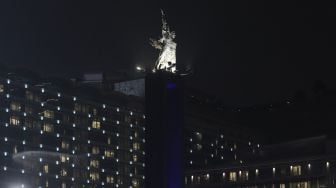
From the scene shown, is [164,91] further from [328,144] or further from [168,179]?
[328,144]

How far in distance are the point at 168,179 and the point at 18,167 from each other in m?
89.2

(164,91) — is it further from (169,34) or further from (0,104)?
(0,104)

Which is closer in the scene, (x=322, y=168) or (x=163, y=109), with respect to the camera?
(x=163, y=109)

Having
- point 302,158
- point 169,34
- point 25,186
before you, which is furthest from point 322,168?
point 169,34

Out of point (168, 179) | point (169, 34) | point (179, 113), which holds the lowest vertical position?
point (168, 179)

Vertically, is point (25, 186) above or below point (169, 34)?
below

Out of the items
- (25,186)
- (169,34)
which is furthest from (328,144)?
(169,34)

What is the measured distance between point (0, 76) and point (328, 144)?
6116 centimetres

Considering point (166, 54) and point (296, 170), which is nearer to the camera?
point (166, 54)

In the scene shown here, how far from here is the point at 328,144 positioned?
193000 millimetres

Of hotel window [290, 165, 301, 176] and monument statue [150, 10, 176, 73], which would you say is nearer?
monument statue [150, 10, 176, 73]

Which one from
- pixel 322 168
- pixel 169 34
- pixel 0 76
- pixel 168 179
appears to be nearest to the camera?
pixel 168 179

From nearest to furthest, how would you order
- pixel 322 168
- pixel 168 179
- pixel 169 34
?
pixel 168 179 → pixel 169 34 → pixel 322 168

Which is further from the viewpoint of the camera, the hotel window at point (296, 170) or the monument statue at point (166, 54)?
the hotel window at point (296, 170)
